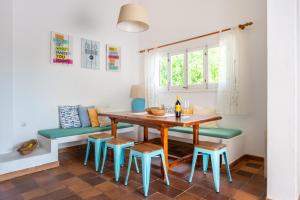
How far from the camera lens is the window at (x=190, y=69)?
143 inches

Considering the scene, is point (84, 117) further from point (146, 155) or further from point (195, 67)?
point (195, 67)

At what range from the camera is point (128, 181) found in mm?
2354

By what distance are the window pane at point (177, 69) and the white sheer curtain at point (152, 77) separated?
0.39 metres

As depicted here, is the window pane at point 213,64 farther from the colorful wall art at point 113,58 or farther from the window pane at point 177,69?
the colorful wall art at point 113,58

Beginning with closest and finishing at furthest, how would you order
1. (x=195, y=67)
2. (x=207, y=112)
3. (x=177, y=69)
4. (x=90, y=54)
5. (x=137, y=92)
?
(x=207, y=112)
(x=195, y=67)
(x=90, y=54)
(x=177, y=69)
(x=137, y=92)

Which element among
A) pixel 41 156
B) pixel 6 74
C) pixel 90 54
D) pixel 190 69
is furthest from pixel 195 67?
pixel 6 74

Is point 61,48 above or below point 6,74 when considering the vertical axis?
above

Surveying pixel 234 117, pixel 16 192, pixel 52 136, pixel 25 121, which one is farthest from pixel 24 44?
pixel 234 117

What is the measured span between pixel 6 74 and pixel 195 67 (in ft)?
10.8

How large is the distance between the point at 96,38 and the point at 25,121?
85.4 inches

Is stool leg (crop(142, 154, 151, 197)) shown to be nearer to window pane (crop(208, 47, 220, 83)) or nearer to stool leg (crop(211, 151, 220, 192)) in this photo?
stool leg (crop(211, 151, 220, 192))

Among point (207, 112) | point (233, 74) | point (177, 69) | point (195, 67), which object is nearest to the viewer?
point (233, 74)
